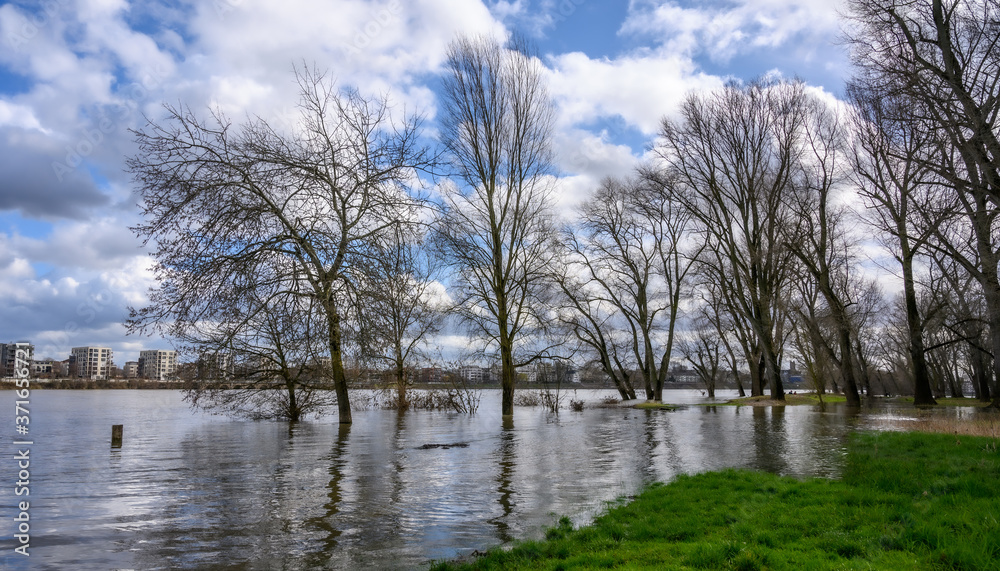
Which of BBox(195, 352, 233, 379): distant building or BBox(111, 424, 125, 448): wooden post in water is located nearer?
BBox(111, 424, 125, 448): wooden post in water

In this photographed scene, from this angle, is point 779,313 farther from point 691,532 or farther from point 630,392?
point 691,532

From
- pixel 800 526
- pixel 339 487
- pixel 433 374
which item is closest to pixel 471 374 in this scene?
pixel 433 374

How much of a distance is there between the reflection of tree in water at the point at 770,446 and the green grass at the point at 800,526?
1.93 metres

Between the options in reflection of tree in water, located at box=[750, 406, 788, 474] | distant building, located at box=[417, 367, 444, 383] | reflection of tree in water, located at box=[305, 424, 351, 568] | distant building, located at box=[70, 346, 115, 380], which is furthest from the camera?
distant building, located at box=[417, 367, 444, 383]

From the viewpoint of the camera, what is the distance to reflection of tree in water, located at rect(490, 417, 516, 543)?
7512 mm

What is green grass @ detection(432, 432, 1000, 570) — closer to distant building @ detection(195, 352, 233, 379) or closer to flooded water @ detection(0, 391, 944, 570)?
flooded water @ detection(0, 391, 944, 570)

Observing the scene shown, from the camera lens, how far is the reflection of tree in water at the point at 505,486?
7.51 m

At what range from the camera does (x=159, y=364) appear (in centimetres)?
2389

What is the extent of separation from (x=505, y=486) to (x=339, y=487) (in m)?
3.01

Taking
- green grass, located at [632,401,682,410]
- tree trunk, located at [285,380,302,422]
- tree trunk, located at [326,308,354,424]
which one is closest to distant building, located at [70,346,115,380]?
tree trunk, located at [285,380,302,422]

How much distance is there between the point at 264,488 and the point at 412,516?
3.79 meters

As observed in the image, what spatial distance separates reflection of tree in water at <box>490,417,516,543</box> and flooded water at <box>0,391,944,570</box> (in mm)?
34

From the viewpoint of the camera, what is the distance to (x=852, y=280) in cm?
4838

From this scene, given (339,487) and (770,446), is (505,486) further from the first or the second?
(770,446)
